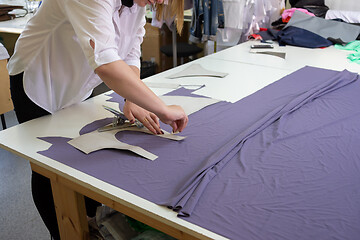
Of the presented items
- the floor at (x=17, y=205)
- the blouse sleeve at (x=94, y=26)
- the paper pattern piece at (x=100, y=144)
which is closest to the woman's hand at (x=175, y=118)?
the paper pattern piece at (x=100, y=144)

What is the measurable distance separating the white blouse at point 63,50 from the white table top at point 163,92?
86 mm

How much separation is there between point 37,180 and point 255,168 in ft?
2.53

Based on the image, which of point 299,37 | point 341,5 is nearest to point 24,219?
point 299,37

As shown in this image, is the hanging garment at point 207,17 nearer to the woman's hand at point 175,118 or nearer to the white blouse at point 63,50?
the white blouse at point 63,50

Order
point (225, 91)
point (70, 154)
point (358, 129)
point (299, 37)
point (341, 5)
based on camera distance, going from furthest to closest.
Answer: point (341, 5), point (299, 37), point (225, 91), point (358, 129), point (70, 154)

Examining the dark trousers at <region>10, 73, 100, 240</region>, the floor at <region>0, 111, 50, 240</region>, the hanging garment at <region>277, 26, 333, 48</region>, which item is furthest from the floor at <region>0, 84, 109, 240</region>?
the hanging garment at <region>277, 26, 333, 48</region>

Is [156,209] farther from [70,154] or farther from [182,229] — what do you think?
[70,154]

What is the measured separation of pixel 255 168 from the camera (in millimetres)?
1108

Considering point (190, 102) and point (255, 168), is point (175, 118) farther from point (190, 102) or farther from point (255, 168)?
point (190, 102)

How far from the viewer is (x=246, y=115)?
148cm

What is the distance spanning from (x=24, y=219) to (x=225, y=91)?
4.30 feet

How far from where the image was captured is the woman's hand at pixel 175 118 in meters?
1.13

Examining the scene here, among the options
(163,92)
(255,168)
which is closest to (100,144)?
(255,168)

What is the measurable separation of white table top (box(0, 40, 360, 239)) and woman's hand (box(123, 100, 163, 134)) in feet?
0.50
